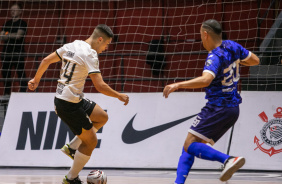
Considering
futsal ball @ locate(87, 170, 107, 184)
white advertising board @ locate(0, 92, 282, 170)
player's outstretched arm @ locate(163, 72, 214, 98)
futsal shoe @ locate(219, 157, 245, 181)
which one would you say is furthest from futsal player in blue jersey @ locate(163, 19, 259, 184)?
white advertising board @ locate(0, 92, 282, 170)

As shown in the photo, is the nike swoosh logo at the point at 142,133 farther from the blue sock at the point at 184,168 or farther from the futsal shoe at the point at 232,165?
the futsal shoe at the point at 232,165

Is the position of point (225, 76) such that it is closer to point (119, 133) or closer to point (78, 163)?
point (78, 163)

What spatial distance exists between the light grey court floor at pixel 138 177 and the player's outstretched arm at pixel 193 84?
208 centimetres

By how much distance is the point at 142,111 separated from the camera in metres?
8.20

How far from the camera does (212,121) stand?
194 inches

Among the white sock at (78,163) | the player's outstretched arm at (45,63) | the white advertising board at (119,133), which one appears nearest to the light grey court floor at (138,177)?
the white advertising board at (119,133)

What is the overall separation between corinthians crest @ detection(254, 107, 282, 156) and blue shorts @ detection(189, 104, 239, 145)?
298 cm

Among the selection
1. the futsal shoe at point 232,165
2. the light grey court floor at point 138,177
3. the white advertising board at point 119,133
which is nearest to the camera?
the futsal shoe at point 232,165

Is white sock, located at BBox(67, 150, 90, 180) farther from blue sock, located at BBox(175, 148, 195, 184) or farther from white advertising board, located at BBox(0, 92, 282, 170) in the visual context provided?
white advertising board, located at BBox(0, 92, 282, 170)

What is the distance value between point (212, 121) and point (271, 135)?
316 cm

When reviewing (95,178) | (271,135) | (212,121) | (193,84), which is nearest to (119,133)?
(271,135)

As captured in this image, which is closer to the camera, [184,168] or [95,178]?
[184,168]

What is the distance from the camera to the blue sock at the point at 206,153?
470 cm

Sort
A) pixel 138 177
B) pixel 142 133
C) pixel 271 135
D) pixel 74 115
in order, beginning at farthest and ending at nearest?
pixel 142 133, pixel 271 135, pixel 138 177, pixel 74 115
